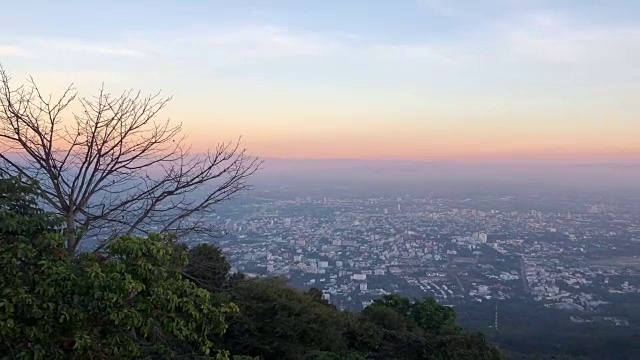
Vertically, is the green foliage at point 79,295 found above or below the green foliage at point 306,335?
above

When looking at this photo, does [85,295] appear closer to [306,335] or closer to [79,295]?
[79,295]

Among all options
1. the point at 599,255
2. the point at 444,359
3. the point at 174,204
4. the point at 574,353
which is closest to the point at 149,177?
the point at 174,204

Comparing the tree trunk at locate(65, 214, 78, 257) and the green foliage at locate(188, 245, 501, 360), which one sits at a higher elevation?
the tree trunk at locate(65, 214, 78, 257)

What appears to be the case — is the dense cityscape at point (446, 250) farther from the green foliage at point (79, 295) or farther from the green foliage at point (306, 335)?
the green foliage at point (79, 295)

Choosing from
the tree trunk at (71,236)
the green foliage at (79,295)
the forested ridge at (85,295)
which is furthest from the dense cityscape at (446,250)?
the green foliage at (79,295)

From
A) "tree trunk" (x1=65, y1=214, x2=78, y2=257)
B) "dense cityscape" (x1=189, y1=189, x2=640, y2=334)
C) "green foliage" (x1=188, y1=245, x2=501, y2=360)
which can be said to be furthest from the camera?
"dense cityscape" (x1=189, y1=189, x2=640, y2=334)

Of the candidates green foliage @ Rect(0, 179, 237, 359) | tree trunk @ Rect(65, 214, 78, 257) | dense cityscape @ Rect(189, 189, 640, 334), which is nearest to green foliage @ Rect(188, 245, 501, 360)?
tree trunk @ Rect(65, 214, 78, 257)

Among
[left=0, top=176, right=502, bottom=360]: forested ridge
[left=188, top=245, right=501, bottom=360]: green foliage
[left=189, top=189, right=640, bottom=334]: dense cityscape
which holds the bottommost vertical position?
[left=189, top=189, right=640, bottom=334]: dense cityscape

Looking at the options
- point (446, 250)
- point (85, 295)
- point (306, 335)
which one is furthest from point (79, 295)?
point (446, 250)

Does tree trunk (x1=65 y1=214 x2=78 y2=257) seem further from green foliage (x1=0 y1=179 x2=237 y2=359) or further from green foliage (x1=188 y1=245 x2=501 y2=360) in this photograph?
green foliage (x1=188 y1=245 x2=501 y2=360)
